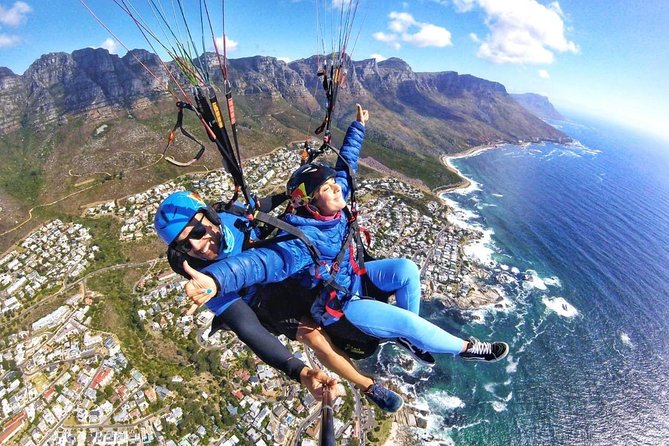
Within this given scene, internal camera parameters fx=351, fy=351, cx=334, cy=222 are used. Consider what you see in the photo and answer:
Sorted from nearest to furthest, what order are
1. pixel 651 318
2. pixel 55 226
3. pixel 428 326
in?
pixel 428 326, pixel 651 318, pixel 55 226

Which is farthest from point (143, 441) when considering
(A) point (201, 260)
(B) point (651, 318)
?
(B) point (651, 318)

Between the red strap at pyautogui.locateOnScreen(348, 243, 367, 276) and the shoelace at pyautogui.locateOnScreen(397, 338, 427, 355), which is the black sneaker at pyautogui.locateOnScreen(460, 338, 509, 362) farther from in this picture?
the red strap at pyautogui.locateOnScreen(348, 243, 367, 276)

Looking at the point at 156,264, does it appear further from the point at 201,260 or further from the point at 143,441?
the point at 201,260

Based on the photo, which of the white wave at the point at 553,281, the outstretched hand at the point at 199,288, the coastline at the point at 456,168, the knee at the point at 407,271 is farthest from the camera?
the coastline at the point at 456,168

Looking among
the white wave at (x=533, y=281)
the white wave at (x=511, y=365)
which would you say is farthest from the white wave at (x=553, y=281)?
the white wave at (x=511, y=365)

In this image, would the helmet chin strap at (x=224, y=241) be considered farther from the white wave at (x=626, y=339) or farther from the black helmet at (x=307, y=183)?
the white wave at (x=626, y=339)

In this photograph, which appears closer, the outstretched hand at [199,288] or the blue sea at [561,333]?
the outstretched hand at [199,288]

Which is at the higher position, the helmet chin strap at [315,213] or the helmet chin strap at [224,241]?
the helmet chin strap at [315,213]
